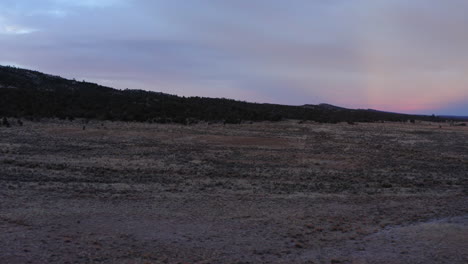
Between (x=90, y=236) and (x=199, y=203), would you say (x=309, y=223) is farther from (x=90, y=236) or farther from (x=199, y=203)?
(x=90, y=236)

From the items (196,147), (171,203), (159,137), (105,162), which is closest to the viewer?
(171,203)

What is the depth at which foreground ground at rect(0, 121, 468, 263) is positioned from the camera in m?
6.88

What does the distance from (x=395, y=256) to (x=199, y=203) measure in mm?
4727

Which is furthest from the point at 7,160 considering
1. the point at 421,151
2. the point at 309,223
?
the point at 421,151

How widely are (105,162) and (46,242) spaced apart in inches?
349

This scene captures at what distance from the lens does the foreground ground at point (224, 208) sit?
6.88m

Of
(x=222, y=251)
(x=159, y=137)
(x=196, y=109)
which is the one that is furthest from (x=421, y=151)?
(x=196, y=109)

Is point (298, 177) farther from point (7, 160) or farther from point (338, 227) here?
point (7, 160)

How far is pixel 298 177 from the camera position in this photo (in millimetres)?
13906

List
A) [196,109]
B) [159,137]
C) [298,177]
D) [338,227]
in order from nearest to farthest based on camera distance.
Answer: [338,227] → [298,177] → [159,137] → [196,109]

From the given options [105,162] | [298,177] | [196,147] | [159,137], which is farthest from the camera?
[159,137]

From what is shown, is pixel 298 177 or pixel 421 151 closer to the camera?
pixel 298 177

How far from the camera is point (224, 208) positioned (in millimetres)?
9602

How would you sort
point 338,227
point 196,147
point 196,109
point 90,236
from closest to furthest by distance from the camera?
point 90,236, point 338,227, point 196,147, point 196,109
